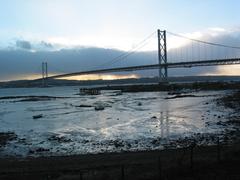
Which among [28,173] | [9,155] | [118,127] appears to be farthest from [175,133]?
[28,173]

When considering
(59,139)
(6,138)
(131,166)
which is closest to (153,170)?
(131,166)

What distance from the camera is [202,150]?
54.0 feet

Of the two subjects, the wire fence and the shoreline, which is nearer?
the wire fence

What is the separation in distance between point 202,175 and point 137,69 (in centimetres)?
9905

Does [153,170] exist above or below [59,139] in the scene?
above

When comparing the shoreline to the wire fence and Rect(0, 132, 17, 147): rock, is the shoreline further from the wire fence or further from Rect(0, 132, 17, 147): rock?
Rect(0, 132, 17, 147): rock

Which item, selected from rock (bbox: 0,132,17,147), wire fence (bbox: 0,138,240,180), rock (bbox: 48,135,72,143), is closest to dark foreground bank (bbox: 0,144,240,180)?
wire fence (bbox: 0,138,240,180)

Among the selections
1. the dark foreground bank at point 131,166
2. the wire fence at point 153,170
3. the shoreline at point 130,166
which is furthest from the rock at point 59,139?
the wire fence at point 153,170

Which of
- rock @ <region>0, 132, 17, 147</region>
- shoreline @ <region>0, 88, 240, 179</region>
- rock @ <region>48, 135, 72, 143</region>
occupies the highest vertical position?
shoreline @ <region>0, 88, 240, 179</region>

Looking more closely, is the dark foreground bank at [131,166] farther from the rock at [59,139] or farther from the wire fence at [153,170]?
the rock at [59,139]

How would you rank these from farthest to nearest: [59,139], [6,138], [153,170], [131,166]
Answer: [6,138]
[59,139]
[131,166]
[153,170]

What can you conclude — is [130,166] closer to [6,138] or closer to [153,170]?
[153,170]

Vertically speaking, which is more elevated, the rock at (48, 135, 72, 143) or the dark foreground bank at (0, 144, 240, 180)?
the dark foreground bank at (0, 144, 240, 180)

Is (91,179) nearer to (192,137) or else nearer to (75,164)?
(75,164)
